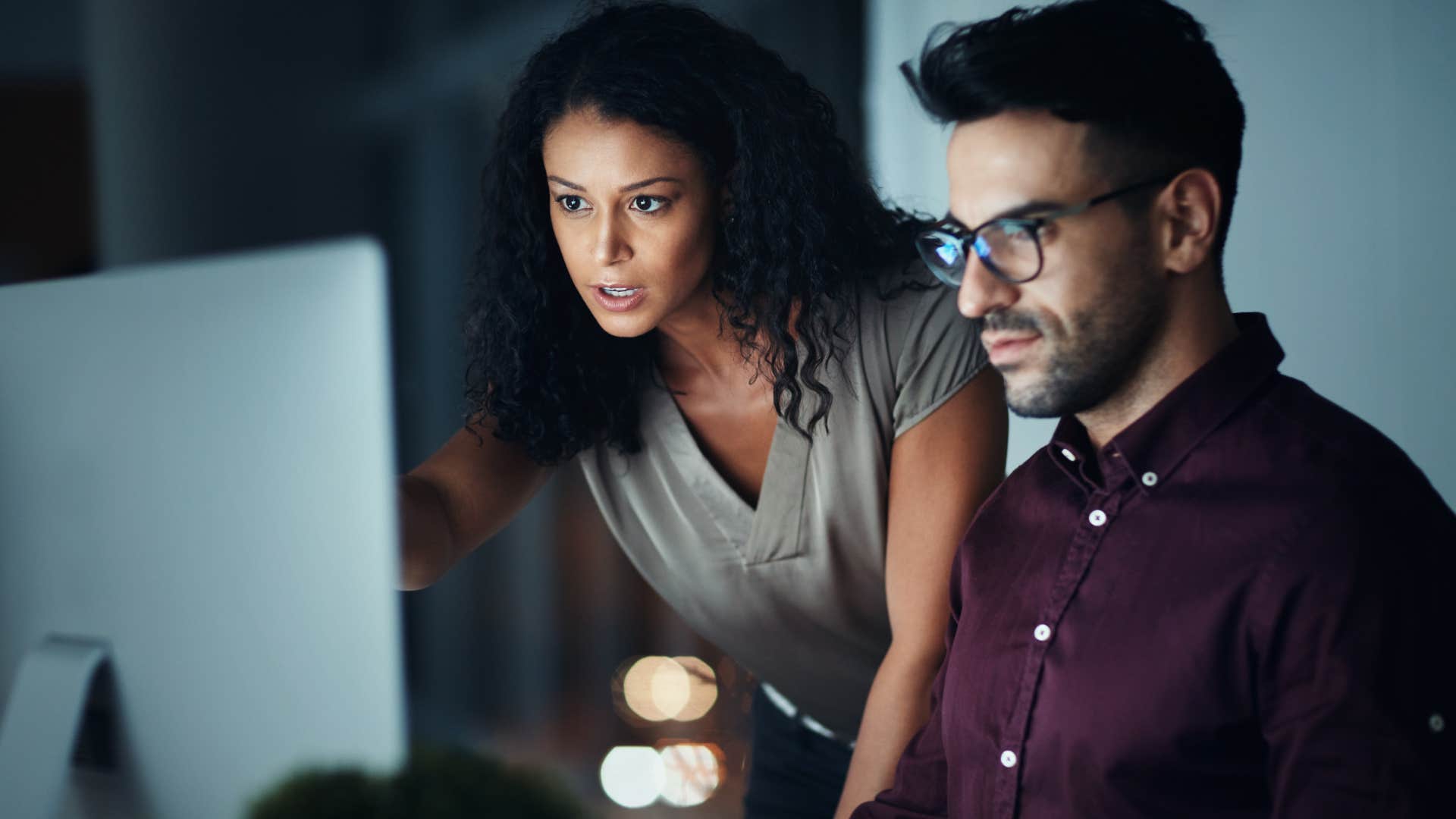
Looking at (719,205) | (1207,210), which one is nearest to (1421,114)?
(1207,210)

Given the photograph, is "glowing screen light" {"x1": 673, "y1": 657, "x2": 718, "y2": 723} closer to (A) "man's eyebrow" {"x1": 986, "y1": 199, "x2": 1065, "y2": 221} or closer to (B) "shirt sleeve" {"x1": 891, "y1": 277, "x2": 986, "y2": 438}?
(B) "shirt sleeve" {"x1": 891, "y1": 277, "x2": 986, "y2": 438}

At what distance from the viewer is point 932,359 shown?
1313 mm

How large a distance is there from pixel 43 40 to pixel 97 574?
3013 mm

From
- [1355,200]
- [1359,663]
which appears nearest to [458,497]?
[1359,663]

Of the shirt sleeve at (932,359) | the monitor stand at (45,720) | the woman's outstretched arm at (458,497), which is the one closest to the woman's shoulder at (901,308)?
the shirt sleeve at (932,359)

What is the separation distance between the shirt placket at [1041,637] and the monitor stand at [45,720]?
2.33 feet

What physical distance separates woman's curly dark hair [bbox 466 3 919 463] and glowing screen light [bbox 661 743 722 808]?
229 cm

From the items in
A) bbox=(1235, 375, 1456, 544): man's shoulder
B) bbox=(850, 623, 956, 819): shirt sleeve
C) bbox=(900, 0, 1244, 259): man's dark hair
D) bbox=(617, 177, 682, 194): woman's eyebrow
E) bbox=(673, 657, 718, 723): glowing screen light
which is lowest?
bbox=(673, 657, 718, 723): glowing screen light

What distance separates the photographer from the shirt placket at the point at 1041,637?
1.00 meters

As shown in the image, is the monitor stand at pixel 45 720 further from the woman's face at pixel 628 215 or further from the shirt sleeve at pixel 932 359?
the shirt sleeve at pixel 932 359

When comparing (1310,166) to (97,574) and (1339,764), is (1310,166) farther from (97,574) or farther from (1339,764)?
(97,574)

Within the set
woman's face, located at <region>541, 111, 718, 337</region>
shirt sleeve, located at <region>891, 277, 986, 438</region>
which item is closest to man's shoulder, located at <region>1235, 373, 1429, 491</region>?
shirt sleeve, located at <region>891, 277, 986, 438</region>

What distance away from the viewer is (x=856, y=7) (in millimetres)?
3010

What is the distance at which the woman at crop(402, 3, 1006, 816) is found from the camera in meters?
1.29
